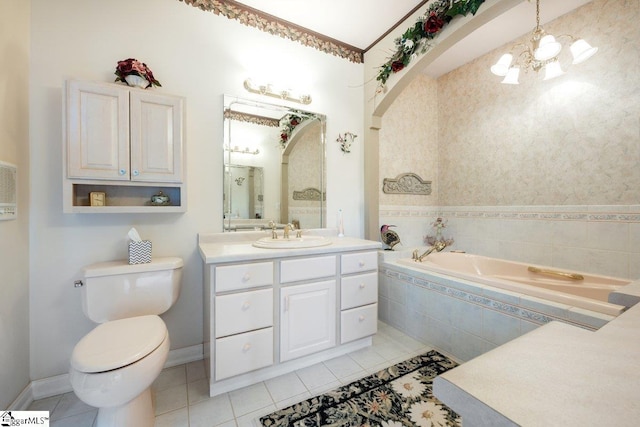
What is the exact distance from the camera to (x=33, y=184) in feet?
4.92

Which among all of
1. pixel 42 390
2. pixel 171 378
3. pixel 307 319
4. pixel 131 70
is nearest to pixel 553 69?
pixel 307 319

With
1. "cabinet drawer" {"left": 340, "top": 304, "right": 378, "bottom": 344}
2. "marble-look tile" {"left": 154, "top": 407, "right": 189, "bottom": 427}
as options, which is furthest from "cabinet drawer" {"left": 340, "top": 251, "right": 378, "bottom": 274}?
"marble-look tile" {"left": 154, "top": 407, "right": 189, "bottom": 427}

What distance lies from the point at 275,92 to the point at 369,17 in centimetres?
103

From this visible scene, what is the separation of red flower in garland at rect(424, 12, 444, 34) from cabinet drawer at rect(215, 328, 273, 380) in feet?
7.85

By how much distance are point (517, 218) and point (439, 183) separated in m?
0.97

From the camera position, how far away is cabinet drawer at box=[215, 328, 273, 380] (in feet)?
4.80

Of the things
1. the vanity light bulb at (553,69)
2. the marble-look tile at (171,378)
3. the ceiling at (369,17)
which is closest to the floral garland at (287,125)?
the ceiling at (369,17)

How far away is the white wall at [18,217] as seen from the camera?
128 cm

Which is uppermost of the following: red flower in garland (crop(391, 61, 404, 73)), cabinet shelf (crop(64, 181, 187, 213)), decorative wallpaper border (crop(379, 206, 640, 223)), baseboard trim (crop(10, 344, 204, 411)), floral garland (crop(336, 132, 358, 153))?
red flower in garland (crop(391, 61, 404, 73))

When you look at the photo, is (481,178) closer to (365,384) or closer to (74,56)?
(365,384)

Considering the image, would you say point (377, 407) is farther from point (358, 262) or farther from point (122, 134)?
point (122, 134)

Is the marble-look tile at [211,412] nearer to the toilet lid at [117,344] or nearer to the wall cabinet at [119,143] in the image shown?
the toilet lid at [117,344]

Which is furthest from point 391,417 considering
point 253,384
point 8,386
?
point 8,386

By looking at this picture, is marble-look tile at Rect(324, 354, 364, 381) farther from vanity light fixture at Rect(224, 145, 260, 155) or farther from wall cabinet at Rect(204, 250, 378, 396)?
vanity light fixture at Rect(224, 145, 260, 155)
